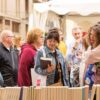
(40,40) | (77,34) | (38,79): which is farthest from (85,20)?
(38,79)

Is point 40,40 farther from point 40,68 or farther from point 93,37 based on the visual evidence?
point 93,37

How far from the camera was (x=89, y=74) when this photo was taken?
4.00m

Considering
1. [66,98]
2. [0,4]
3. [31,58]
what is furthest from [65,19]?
[0,4]

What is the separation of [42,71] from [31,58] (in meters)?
0.57

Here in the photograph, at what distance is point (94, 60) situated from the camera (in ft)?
12.7

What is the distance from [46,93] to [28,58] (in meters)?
2.50

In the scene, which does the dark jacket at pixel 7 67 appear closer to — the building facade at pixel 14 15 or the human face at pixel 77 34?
the human face at pixel 77 34

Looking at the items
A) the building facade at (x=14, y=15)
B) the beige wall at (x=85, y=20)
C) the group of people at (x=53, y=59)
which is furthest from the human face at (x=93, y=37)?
the building facade at (x=14, y=15)

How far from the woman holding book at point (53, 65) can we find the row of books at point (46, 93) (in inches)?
73.2

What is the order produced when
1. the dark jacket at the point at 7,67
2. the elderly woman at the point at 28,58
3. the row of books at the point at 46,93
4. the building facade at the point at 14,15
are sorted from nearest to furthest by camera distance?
the row of books at the point at 46,93
the elderly woman at the point at 28,58
the dark jacket at the point at 7,67
the building facade at the point at 14,15

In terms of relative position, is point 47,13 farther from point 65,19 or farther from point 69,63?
point 69,63

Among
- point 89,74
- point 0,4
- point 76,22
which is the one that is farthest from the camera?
point 0,4

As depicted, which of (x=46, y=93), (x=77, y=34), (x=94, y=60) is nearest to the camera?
(x=46, y=93)

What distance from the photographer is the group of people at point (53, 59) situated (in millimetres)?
3939
